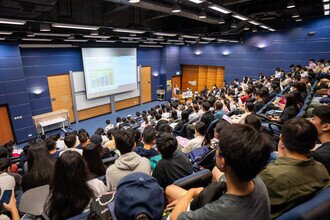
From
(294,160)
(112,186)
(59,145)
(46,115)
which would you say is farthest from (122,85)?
(294,160)

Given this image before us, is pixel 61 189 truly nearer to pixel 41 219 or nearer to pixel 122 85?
pixel 41 219

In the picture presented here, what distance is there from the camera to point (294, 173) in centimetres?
141

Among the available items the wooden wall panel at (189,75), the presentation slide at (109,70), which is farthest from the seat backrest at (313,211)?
the wooden wall panel at (189,75)

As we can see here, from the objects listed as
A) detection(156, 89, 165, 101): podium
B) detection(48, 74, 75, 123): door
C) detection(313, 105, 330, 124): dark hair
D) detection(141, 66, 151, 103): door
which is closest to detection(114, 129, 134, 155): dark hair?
detection(313, 105, 330, 124): dark hair

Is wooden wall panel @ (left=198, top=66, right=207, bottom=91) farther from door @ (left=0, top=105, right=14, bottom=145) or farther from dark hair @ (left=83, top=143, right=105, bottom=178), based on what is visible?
dark hair @ (left=83, top=143, right=105, bottom=178)

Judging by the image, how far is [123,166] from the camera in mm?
2174

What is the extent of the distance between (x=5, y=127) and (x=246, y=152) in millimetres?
10189

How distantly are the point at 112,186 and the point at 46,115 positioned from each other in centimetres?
886

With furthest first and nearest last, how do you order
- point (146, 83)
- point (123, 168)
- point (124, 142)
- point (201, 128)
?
point (146, 83) < point (201, 128) < point (124, 142) < point (123, 168)

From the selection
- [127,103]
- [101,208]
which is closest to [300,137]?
[101,208]

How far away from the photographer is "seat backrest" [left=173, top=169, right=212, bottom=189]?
59.6 inches

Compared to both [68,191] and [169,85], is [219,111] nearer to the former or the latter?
[68,191]

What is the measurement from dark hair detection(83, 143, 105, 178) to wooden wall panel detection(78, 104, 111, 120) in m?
9.18

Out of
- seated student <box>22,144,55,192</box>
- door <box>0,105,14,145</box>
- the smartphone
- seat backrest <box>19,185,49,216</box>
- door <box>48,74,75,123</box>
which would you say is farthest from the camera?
door <box>48,74,75,123</box>
